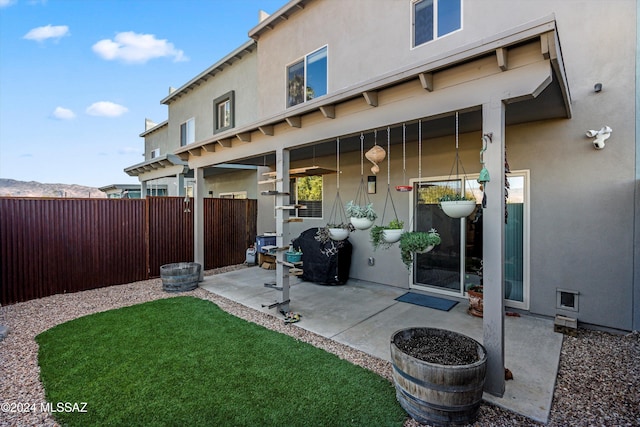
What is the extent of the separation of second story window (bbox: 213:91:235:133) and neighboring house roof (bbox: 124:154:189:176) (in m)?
2.19

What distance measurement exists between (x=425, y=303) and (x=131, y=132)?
19.2 meters

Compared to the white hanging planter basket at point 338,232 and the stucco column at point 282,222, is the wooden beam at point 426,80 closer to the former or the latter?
the white hanging planter basket at point 338,232

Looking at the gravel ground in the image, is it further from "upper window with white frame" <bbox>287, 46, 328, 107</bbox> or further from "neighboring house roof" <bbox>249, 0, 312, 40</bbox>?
"neighboring house roof" <bbox>249, 0, 312, 40</bbox>

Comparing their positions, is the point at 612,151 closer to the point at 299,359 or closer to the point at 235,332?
the point at 299,359

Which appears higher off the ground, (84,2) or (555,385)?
(84,2)

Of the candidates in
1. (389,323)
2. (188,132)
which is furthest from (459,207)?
(188,132)

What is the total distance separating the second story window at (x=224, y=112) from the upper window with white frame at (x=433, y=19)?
642cm

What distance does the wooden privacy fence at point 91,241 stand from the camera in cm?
542

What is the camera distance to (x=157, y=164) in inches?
375

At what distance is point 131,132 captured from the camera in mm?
17641

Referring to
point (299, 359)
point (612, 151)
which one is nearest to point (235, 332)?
point (299, 359)

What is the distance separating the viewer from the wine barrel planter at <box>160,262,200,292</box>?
5.99m

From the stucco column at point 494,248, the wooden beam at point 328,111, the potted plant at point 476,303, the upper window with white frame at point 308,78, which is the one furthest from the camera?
the upper window with white frame at point 308,78

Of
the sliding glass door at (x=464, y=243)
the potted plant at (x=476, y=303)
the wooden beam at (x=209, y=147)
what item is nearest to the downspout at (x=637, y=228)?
the sliding glass door at (x=464, y=243)
